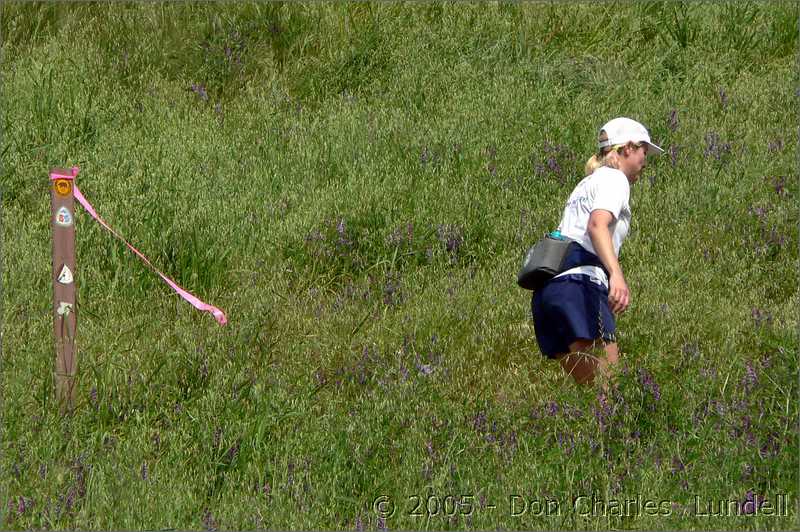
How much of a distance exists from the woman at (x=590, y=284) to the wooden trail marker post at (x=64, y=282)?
209 cm

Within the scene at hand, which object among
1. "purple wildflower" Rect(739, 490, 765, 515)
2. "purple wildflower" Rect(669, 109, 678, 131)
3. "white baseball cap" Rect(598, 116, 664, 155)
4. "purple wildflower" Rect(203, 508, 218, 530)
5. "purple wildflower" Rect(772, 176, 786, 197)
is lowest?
"purple wildflower" Rect(203, 508, 218, 530)

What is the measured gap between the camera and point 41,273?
18.3 ft

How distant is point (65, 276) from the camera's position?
14.8ft

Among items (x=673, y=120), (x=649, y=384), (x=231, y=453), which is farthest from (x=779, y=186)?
(x=231, y=453)

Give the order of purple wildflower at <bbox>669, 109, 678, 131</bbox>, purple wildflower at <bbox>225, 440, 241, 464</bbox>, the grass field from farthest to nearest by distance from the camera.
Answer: purple wildflower at <bbox>669, 109, 678, 131</bbox> → purple wildflower at <bbox>225, 440, 241, 464</bbox> → the grass field

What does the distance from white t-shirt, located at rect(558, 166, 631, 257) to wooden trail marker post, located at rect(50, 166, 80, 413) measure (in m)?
2.24

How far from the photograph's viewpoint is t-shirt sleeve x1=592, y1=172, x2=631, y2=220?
4.58 metres

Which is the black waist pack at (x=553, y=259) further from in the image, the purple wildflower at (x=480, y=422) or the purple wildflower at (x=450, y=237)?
the purple wildflower at (x=450, y=237)

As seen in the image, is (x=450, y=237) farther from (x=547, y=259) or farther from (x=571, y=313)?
(x=571, y=313)

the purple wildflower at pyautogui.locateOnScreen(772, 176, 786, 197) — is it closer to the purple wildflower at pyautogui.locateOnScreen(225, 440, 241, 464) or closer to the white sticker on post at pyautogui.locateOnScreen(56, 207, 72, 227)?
the purple wildflower at pyautogui.locateOnScreen(225, 440, 241, 464)

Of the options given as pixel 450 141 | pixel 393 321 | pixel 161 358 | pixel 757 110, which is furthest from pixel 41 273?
pixel 757 110

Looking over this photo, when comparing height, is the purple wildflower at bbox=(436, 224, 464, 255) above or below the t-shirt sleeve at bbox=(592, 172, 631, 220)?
above

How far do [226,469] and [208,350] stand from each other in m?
0.88

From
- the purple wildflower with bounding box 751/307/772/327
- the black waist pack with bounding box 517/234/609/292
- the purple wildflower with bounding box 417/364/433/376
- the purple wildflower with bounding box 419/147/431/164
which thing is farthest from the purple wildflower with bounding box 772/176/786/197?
the purple wildflower with bounding box 417/364/433/376
